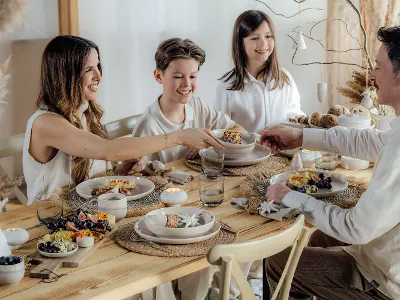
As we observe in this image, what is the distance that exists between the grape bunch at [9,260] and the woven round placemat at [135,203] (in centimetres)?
51

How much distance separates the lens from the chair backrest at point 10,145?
9.96 feet

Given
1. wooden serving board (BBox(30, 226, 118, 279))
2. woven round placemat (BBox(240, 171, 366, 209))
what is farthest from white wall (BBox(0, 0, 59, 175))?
wooden serving board (BBox(30, 226, 118, 279))

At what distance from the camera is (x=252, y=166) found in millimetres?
2838

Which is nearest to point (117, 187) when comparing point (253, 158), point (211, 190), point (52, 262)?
point (211, 190)

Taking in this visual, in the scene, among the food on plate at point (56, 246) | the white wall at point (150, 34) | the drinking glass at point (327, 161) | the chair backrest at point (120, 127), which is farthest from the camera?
the white wall at point (150, 34)

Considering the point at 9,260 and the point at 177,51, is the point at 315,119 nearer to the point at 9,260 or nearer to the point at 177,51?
the point at 177,51

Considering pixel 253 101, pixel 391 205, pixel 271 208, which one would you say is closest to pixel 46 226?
pixel 271 208

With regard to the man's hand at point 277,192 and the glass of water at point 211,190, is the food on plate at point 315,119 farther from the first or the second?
the glass of water at point 211,190

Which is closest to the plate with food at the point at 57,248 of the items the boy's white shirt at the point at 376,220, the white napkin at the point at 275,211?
the white napkin at the point at 275,211

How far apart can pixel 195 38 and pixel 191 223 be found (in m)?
2.81

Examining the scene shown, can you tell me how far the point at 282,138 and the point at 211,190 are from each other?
0.68 meters

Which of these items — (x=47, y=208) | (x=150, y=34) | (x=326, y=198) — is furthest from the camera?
(x=150, y=34)

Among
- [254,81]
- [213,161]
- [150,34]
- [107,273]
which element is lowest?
[107,273]

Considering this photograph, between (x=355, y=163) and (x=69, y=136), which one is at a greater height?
(x=69, y=136)
